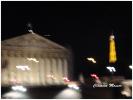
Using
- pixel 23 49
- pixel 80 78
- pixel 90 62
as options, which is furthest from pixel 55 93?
pixel 23 49

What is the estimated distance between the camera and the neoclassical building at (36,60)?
1128 cm

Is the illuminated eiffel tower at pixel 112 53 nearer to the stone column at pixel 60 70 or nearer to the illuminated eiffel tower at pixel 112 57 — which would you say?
the illuminated eiffel tower at pixel 112 57

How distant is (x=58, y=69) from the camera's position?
12.5 metres

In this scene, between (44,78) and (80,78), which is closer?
(80,78)

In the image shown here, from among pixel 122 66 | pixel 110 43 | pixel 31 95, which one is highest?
pixel 110 43

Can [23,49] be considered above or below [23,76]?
above

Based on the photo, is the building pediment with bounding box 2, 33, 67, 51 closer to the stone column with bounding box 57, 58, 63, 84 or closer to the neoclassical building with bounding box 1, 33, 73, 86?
the neoclassical building with bounding box 1, 33, 73, 86

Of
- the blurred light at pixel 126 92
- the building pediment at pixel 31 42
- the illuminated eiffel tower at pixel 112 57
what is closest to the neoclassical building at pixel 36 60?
the building pediment at pixel 31 42

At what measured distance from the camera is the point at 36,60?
12.4m

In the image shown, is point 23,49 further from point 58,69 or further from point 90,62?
point 90,62

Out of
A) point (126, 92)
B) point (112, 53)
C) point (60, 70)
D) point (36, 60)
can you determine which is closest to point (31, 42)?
point (36, 60)

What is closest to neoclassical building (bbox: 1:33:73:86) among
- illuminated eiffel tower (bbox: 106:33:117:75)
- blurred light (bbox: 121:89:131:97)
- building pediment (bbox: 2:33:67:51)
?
building pediment (bbox: 2:33:67:51)

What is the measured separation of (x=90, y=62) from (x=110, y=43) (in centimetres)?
89

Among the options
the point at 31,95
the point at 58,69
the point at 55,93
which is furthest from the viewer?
the point at 58,69
